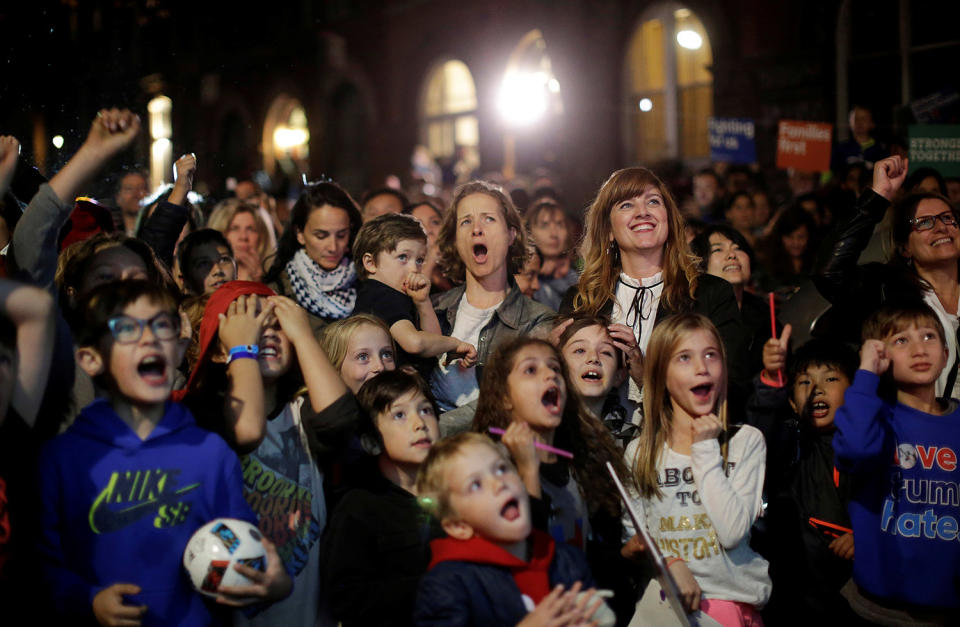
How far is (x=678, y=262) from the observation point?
422 cm

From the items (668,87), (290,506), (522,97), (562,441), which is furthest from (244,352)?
(522,97)

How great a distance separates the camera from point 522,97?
16531 mm

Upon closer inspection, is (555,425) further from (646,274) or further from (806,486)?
(806,486)

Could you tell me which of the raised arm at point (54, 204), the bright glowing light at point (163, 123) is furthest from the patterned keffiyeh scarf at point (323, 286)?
the bright glowing light at point (163, 123)

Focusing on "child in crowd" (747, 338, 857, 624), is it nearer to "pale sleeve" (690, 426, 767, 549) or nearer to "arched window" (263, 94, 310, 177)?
"pale sleeve" (690, 426, 767, 549)

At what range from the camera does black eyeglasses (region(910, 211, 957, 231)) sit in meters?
4.58

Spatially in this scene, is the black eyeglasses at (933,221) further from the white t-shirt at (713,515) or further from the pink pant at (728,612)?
the pink pant at (728,612)

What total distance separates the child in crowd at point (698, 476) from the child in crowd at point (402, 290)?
82cm

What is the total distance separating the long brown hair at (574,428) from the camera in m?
3.53

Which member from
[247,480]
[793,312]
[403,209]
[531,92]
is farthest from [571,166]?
[247,480]

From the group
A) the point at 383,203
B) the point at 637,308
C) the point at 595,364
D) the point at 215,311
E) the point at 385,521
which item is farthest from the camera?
the point at 383,203

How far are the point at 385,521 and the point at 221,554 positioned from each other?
26.4 inches

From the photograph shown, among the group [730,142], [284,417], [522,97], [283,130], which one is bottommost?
[284,417]

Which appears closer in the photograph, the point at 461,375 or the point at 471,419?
the point at 471,419
